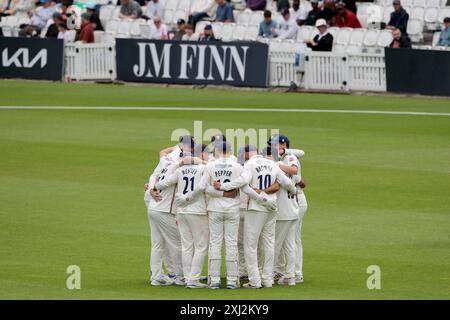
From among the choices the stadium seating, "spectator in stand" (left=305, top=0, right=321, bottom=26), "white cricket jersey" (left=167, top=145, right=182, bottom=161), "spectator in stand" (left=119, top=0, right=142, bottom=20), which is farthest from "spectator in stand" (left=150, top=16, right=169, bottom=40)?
"white cricket jersey" (left=167, top=145, right=182, bottom=161)

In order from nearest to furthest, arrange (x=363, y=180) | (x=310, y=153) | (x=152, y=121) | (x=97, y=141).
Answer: (x=363, y=180)
(x=310, y=153)
(x=97, y=141)
(x=152, y=121)

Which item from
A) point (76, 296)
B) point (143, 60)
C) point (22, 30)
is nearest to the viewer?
point (76, 296)

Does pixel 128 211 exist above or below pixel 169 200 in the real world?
below

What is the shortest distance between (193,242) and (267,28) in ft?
81.8

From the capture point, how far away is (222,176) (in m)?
13.2

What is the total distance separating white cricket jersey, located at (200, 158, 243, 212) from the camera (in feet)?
43.1

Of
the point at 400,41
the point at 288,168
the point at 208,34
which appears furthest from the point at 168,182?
the point at 208,34

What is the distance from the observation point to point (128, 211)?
61.2ft

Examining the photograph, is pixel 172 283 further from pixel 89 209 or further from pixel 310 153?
pixel 310 153

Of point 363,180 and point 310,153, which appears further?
point 310,153

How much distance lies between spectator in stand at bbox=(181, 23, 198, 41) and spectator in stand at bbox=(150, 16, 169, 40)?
1002mm

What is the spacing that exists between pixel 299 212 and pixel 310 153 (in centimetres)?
1073

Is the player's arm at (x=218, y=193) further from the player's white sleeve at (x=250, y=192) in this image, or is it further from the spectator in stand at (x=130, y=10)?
the spectator in stand at (x=130, y=10)

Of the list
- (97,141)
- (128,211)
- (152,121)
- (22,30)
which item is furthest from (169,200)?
(22,30)
